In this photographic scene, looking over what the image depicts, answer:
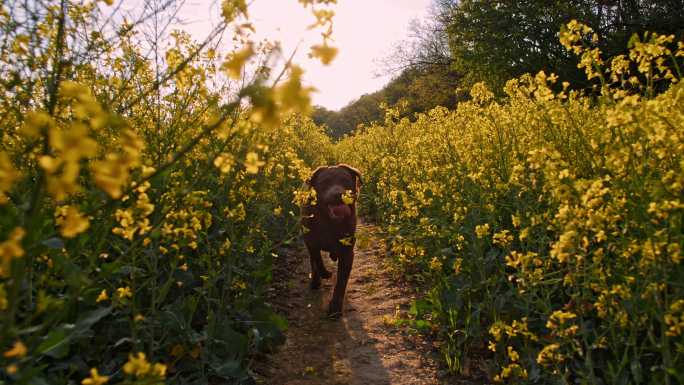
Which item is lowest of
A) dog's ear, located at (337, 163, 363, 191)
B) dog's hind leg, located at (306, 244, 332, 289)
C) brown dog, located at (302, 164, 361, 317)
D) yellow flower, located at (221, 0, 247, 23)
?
dog's hind leg, located at (306, 244, 332, 289)

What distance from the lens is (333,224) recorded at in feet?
17.2

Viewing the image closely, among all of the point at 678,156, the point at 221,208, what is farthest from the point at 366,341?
the point at 678,156

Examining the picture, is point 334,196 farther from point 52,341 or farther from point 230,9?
point 230,9

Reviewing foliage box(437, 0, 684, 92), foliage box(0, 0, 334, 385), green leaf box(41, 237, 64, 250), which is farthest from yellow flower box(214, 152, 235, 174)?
foliage box(437, 0, 684, 92)

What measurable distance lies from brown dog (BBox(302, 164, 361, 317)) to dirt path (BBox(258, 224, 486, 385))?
260mm

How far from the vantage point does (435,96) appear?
1050 inches

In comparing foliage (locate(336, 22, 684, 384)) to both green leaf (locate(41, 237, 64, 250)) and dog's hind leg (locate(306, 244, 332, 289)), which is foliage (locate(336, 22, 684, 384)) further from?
green leaf (locate(41, 237, 64, 250))

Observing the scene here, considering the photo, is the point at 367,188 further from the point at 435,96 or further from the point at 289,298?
the point at 435,96

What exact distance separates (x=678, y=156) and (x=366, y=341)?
102 inches

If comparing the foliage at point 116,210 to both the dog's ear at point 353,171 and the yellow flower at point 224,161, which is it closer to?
the yellow flower at point 224,161

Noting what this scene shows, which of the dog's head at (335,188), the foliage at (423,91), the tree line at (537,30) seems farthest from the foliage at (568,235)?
the foliage at (423,91)

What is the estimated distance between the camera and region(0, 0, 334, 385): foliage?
983 mm

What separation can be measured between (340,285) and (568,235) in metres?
3.01

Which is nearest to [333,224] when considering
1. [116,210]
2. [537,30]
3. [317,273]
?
[317,273]
